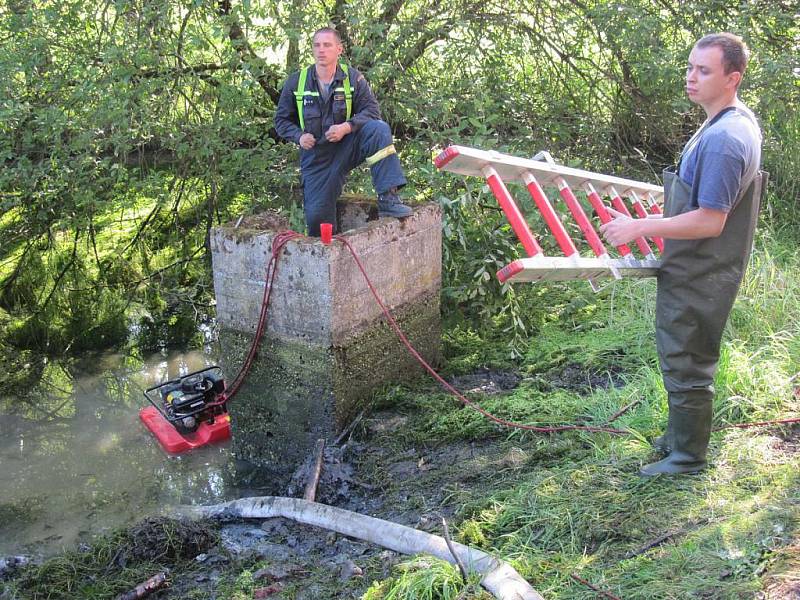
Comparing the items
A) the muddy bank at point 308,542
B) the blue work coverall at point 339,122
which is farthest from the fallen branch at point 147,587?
the blue work coverall at point 339,122

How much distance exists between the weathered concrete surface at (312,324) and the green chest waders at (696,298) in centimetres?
230

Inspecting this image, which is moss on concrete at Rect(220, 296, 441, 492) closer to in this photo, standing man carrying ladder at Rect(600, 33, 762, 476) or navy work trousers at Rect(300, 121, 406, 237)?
navy work trousers at Rect(300, 121, 406, 237)

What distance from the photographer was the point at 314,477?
5355 mm

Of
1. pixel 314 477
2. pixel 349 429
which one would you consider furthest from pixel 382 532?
pixel 349 429

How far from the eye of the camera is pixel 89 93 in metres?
7.11

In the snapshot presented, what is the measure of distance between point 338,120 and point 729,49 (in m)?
3.12

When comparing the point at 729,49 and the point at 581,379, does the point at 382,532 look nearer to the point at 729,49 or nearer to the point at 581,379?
the point at 581,379

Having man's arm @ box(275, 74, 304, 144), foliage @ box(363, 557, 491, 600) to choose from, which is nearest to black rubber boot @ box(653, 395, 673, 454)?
foliage @ box(363, 557, 491, 600)

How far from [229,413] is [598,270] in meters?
3.47

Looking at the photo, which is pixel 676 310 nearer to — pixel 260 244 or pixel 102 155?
pixel 260 244

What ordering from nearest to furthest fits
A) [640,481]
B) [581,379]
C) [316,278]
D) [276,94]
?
1. [640,481]
2. [316,278]
3. [581,379]
4. [276,94]

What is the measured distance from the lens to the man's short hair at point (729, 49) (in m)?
3.42

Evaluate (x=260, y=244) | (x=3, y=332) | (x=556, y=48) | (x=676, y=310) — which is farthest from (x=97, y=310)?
(x=676, y=310)

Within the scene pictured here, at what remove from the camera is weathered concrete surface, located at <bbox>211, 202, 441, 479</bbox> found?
559 centimetres
